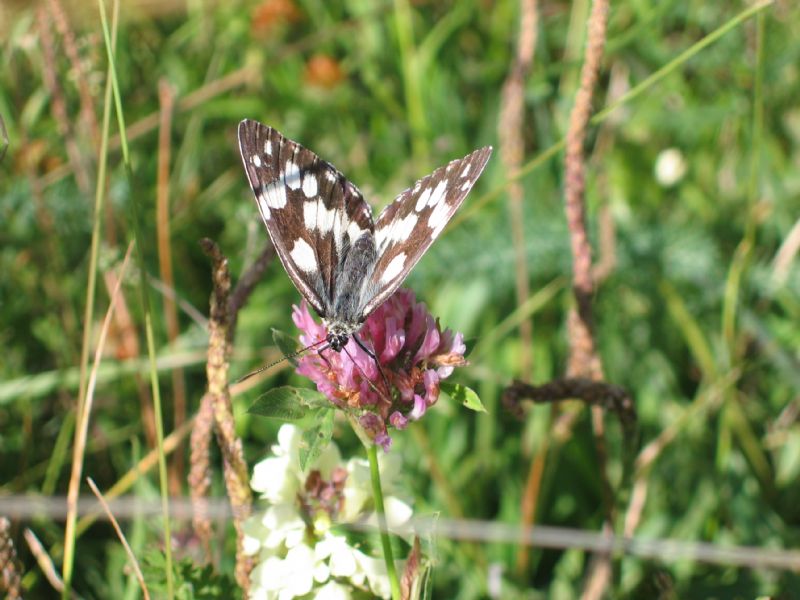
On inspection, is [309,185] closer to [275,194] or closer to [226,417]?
[275,194]

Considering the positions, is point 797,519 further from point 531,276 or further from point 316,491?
point 316,491

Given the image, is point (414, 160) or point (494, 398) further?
point (414, 160)

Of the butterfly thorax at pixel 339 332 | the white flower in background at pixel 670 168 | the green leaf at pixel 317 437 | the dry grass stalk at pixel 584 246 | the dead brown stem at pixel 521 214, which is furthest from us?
the white flower in background at pixel 670 168

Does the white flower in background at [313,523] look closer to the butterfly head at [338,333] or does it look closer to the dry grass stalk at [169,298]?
the butterfly head at [338,333]

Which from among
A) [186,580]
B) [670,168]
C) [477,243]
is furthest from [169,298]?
[670,168]

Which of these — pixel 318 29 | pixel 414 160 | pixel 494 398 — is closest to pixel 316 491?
pixel 494 398

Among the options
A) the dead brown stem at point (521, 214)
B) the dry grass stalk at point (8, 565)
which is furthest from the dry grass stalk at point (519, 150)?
the dry grass stalk at point (8, 565)

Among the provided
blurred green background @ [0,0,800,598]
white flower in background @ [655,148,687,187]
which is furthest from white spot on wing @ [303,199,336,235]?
white flower in background @ [655,148,687,187]
